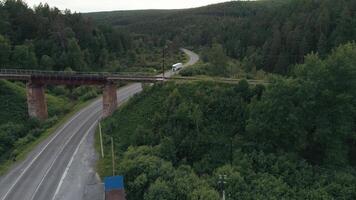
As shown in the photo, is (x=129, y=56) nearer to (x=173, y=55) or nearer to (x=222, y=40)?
(x=173, y=55)

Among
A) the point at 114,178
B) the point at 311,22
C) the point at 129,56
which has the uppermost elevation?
the point at 311,22

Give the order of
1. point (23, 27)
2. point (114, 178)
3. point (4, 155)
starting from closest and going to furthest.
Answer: point (114, 178), point (4, 155), point (23, 27)

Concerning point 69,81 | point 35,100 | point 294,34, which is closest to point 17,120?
point 35,100

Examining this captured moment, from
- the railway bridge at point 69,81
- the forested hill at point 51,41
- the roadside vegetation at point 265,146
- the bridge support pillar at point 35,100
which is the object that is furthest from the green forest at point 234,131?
the forested hill at point 51,41

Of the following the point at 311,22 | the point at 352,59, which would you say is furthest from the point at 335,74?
the point at 311,22

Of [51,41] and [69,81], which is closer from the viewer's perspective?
[69,81]

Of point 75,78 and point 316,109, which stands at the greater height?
point 75,78

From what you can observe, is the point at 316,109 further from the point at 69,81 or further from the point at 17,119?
the point at 17,119

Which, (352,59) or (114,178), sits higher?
(352,59)
